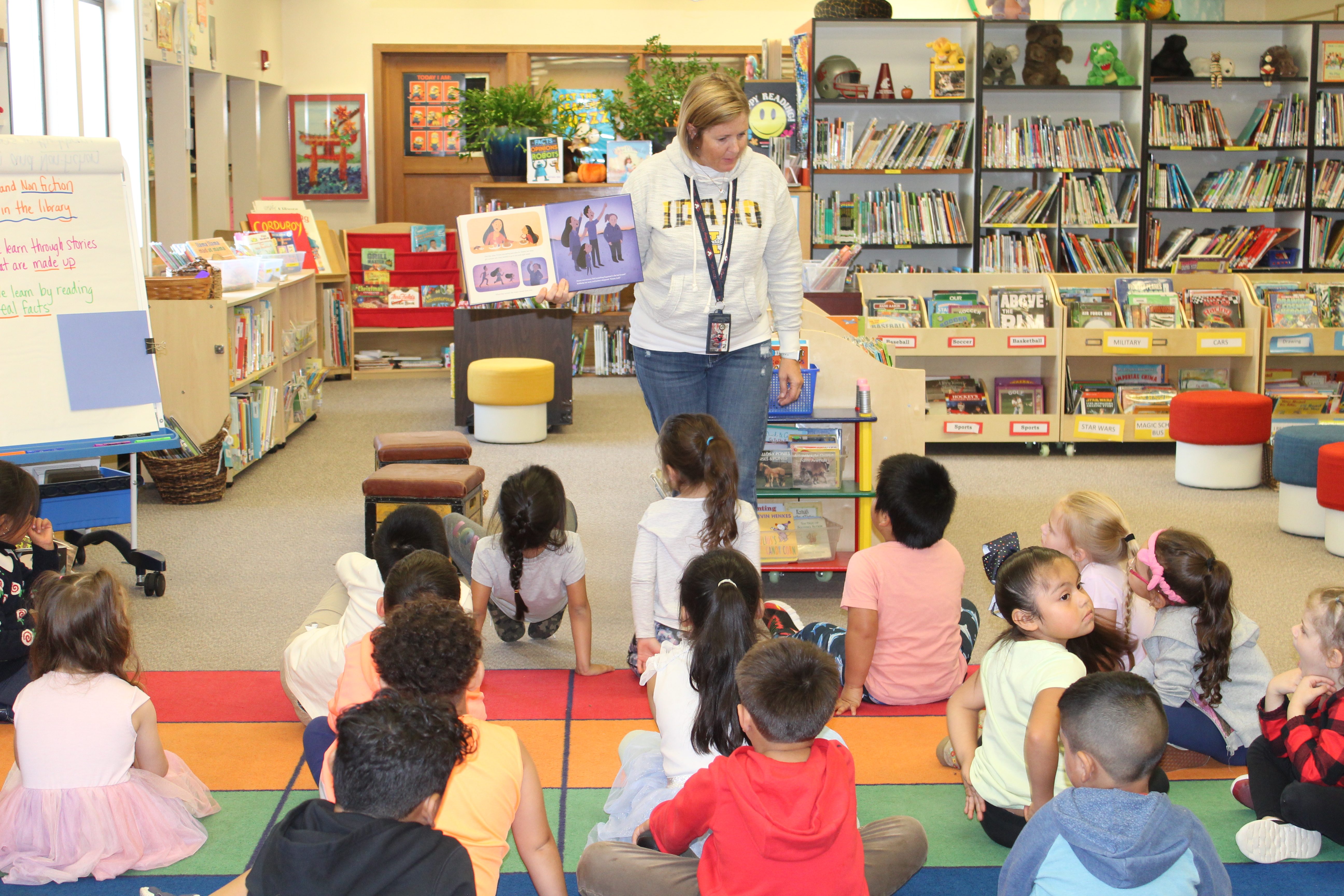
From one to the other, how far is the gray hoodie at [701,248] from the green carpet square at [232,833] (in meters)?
1.50

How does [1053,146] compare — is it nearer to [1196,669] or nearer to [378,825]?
[1196,669]

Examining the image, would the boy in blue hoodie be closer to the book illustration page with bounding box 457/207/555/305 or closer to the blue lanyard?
the blue lanyard

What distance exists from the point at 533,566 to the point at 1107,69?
17.7 feet

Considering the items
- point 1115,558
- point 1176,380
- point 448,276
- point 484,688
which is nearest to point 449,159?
point 448,276

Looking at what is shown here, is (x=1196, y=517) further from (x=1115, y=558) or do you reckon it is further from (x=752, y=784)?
(x=752, y=784)

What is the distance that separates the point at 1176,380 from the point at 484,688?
4891 millimetres

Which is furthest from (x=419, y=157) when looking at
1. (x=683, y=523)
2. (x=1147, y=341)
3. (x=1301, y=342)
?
(x=683, y=523)

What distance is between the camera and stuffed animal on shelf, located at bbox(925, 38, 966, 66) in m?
6.91

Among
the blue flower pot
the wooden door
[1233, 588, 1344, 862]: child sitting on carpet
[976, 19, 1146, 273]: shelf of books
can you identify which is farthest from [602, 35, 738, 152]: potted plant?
[1233, 588, 1344, 862]: child sitting on carpet

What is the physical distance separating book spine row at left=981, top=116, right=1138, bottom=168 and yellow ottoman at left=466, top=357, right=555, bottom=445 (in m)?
2.88

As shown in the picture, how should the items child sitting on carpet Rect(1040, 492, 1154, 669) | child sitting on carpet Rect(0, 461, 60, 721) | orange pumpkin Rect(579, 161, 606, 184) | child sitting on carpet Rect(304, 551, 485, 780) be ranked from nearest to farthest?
1. child sitting on carpet Rect(304, 551, 485, 780)
2. child sitting on carpet Rect(1040, 492, 1154, 669)
3. child sitting on carpet Rect(0, 461, 60, 721)
4. orange pumpkin Rect(579, 161, 606, 184)

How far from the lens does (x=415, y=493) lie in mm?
4238

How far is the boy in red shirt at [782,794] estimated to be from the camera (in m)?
1.65

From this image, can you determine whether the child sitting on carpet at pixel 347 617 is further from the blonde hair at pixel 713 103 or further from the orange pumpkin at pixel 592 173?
the orange pumpkin at pixel 592 173
